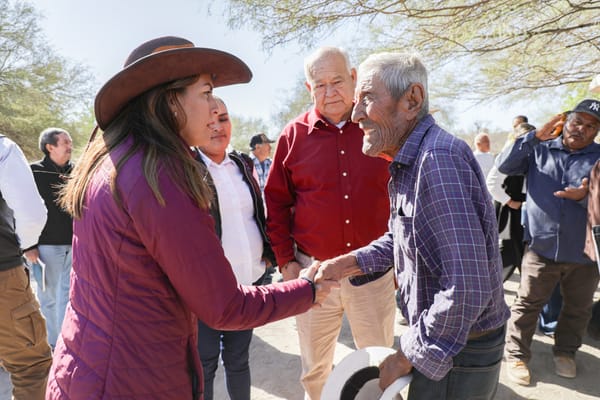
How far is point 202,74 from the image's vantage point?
132 cm

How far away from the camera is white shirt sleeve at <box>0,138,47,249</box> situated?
8.04 ft

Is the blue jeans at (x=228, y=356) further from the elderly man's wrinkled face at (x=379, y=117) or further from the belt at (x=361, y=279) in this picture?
the elderly man's wrinkled face at (x=379, y=117)

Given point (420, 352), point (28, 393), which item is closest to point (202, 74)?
point (420, 352)

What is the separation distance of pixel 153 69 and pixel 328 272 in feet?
3.52

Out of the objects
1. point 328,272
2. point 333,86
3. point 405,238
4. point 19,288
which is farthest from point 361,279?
point 19,288

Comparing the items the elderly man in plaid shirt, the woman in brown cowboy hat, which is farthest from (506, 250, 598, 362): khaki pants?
the woman in brown cowboy hat

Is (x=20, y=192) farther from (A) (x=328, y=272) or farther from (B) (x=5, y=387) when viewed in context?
(A) (x=328, y=272)

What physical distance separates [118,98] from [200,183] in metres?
0.38

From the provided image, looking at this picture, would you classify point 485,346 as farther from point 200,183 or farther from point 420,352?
point 200,183

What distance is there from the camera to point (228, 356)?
2443mm

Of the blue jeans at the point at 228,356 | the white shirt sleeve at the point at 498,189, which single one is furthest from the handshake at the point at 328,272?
the white shirt sleeve at the point at 498,189

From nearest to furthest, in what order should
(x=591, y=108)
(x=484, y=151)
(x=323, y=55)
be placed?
1. (x=323, y=55)
2. (x=591, y=108)
3. (x=484, y=151)

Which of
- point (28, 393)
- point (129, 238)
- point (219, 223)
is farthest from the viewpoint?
point (28, 393)

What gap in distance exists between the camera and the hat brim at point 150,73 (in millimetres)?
1196
